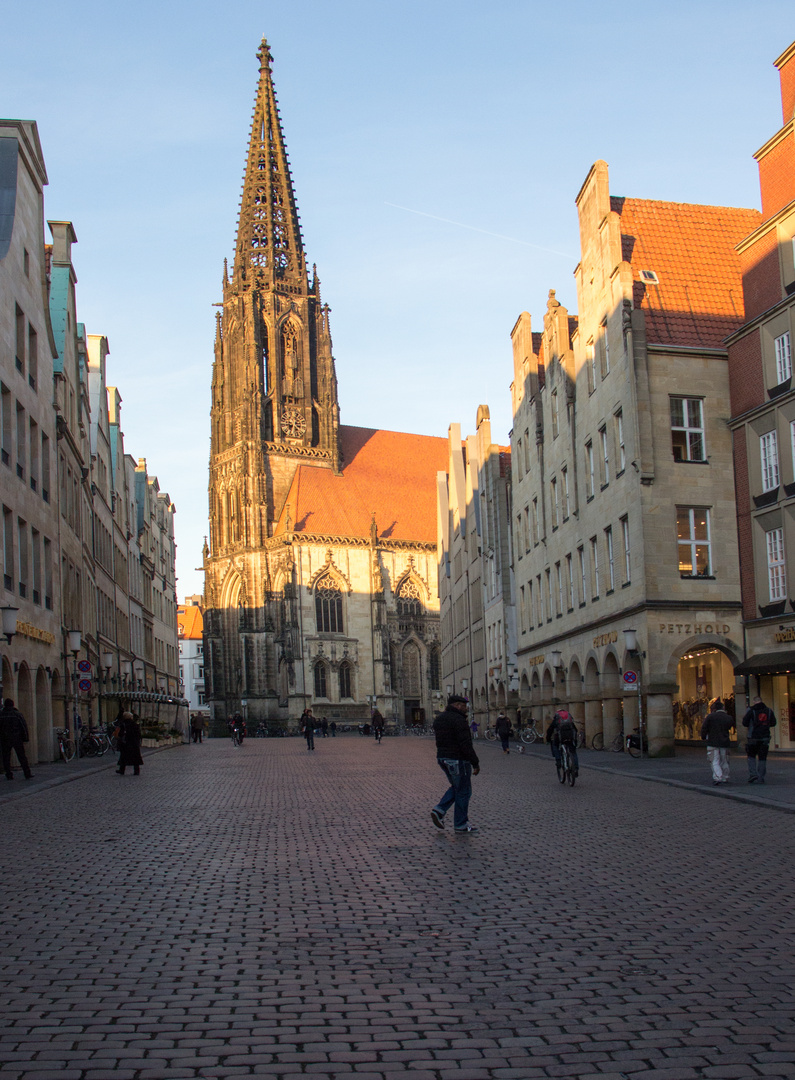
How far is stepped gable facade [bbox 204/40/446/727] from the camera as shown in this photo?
89.8 meters

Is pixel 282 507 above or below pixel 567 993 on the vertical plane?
above

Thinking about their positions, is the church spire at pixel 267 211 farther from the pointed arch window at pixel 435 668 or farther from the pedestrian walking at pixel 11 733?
the pedestrian walking at pixel 11 733

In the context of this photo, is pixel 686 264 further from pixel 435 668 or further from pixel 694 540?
pixel 435 668

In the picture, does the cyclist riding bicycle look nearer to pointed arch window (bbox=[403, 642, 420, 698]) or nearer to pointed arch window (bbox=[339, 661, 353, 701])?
pointed arch window (bbox=[339, 661, 353, 701])

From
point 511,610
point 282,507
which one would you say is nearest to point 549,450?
point 511,610

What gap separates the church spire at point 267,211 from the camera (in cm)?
10044

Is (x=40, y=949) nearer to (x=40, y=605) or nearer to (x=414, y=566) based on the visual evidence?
(x=40, y=605)

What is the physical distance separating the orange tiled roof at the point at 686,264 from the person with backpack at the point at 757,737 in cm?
1381

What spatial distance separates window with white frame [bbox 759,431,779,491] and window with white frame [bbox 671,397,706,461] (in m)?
1.81

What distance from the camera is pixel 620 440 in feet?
102

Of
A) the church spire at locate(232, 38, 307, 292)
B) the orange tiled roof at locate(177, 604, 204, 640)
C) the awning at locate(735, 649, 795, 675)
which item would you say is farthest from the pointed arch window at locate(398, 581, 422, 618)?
the awning at locate(735, 649, 795, 675)

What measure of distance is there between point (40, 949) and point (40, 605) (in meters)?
24.1

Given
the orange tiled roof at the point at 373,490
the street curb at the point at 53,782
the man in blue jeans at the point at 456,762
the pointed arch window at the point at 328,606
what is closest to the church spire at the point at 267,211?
the orange tiled roof at the point at 373,490

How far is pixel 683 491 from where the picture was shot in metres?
29.1
